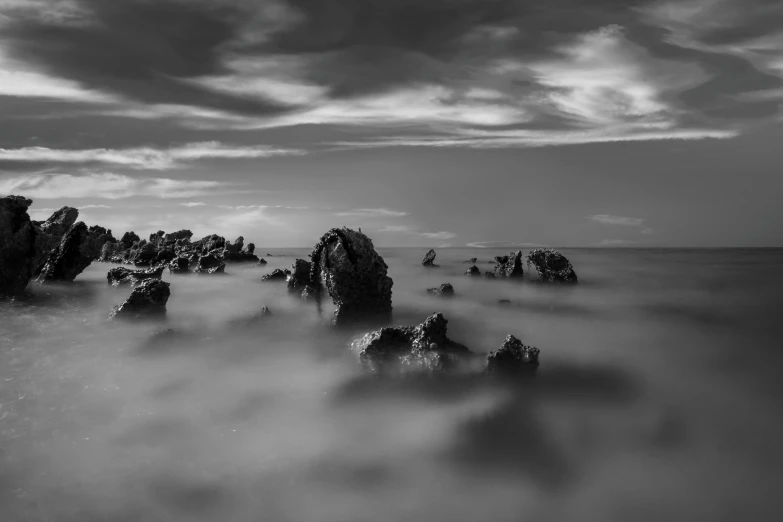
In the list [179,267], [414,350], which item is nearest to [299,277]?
[414,350]

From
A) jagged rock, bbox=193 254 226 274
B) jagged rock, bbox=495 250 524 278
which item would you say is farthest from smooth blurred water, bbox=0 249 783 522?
jagged rock, bbox=193 254 226 274

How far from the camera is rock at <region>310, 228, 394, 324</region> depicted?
40.4 feet

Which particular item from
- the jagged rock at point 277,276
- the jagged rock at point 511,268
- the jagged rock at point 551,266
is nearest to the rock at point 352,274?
the jagged rock at point 277,276

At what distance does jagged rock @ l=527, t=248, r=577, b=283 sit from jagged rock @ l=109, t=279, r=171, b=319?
64.3 feet

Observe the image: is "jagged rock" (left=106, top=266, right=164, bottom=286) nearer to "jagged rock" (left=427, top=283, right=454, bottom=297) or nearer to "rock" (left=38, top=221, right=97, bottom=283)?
"rock" (left=38, top=221, right=97, bottom=283)

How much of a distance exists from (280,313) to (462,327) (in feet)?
20.2

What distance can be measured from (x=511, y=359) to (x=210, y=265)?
26651 mm

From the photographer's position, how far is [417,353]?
27.0 ft

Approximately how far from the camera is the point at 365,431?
20.7ft

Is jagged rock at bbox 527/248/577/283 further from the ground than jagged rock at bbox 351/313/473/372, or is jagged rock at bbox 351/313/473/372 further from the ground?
jagged rock at bbox 527/248/577/283

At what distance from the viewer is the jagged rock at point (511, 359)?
26.4ft

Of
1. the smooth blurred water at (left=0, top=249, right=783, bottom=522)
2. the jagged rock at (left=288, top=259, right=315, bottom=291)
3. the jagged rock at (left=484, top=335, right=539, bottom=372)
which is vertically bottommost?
the smooth blurred water at (left=0, top=249, right=783, bottom=522)

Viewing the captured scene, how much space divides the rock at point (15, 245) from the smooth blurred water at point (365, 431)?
8095 millimetres

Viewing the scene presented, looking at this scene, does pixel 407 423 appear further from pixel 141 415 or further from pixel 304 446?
pixel 141 415
